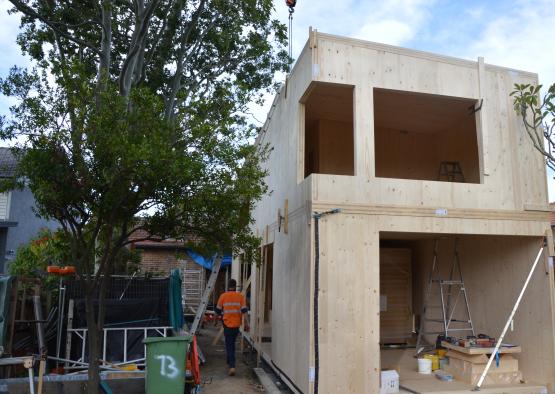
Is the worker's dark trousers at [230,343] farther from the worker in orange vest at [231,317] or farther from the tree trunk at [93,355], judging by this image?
the tree trunk at [93,355]

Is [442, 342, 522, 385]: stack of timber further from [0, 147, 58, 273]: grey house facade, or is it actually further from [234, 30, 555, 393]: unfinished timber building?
[0, 147, 58, 273]: grey house facade

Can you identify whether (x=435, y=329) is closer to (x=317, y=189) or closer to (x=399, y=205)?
(x=399, y=205)

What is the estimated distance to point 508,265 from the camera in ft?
28.0

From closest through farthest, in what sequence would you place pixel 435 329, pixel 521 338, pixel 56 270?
1. pixel 521 338
2. pixel 56 270
3. pixel 435 329

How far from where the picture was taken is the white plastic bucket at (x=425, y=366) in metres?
8.48

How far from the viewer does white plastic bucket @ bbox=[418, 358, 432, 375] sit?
8.48 metres

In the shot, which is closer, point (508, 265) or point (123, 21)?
point (508, 265)

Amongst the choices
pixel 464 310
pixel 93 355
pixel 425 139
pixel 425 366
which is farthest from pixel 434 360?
pixel 93 355

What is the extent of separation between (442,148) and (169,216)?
26.0 feet

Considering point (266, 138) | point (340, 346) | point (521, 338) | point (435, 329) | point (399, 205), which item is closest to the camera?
point (340, 346)

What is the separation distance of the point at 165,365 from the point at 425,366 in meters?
4.77

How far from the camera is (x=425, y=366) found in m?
8.52

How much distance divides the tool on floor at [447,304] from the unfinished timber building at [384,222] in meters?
0.21

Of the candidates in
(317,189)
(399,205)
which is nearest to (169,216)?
(317,189)
